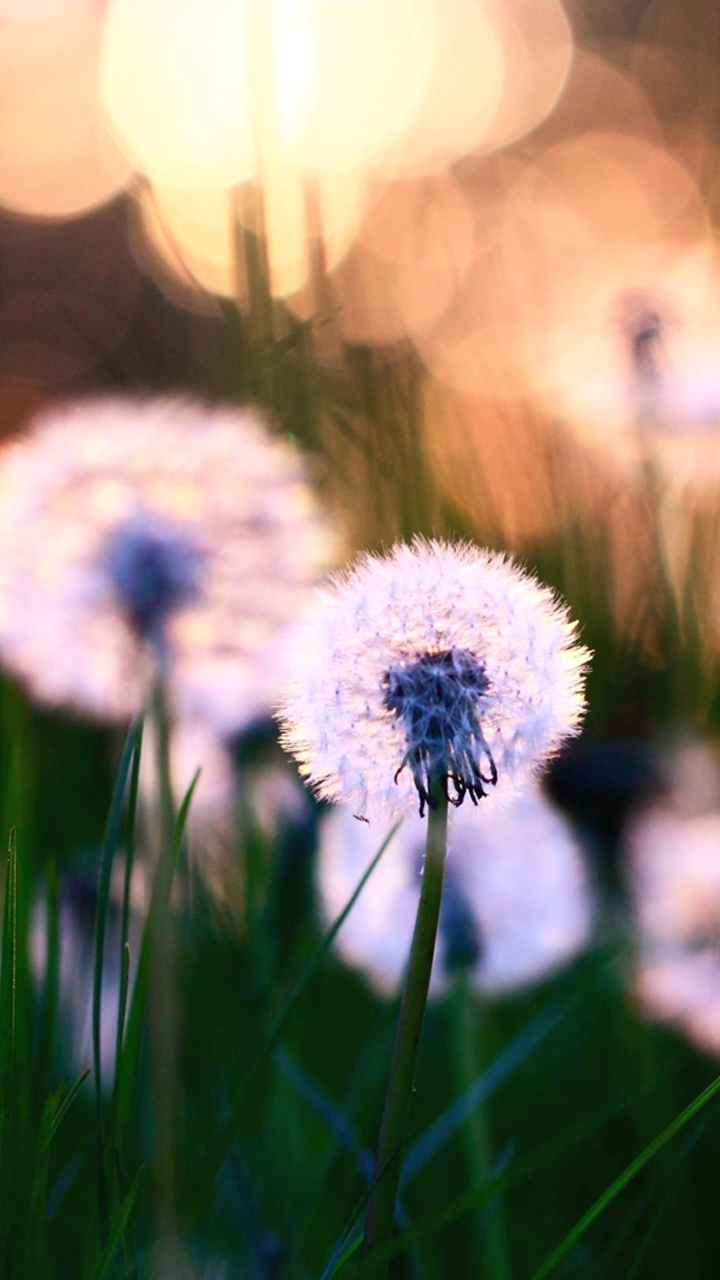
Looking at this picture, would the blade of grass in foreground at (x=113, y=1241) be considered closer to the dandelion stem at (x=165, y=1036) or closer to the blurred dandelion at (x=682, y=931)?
the dandelion stem at (x=165, y=1036)

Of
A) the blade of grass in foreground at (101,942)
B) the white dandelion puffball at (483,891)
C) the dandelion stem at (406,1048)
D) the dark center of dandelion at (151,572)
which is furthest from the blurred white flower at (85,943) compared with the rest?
the dandelion stem at (406,1048)

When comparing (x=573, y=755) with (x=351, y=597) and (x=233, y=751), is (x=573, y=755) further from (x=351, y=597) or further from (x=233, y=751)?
(x=351, y=597)

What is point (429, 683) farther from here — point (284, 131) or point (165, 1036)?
point (284, 131)

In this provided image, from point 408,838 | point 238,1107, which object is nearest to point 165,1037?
point 238,1107

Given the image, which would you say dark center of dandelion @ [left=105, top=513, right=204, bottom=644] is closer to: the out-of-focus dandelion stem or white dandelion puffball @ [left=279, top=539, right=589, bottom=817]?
the out-of-focus dandelion stem

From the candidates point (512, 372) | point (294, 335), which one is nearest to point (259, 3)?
point (294, 335)

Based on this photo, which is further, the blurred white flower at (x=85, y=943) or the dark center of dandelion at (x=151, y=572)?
the blurred white flower at (x=85, y=943)

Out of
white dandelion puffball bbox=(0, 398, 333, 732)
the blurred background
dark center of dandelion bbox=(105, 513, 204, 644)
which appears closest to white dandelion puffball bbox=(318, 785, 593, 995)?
the blurred background
